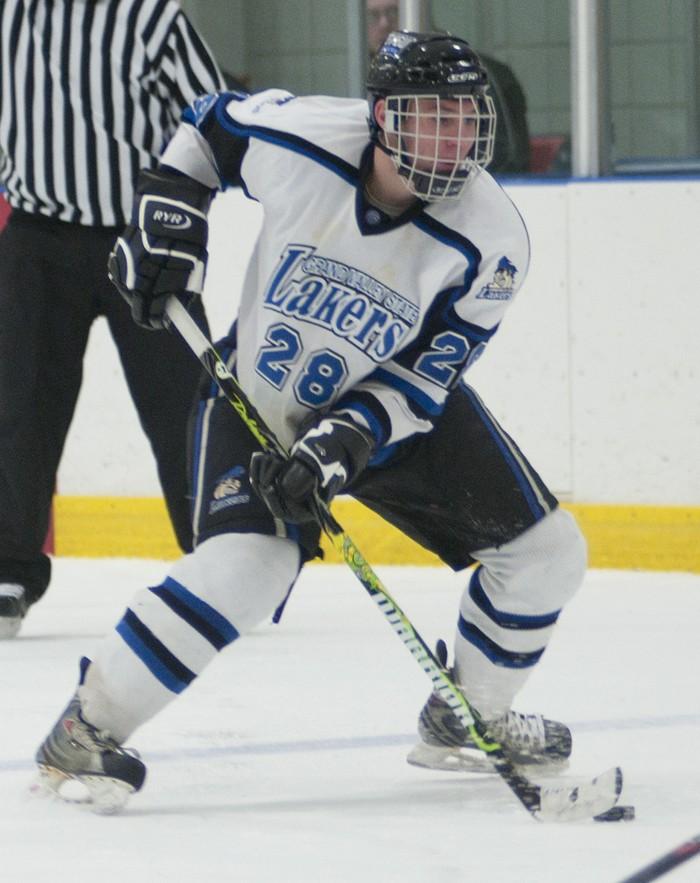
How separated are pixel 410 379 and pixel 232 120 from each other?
422 mm

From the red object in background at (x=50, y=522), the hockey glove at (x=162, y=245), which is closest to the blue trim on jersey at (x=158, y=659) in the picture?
the hockey glove at (x=162, y=245)

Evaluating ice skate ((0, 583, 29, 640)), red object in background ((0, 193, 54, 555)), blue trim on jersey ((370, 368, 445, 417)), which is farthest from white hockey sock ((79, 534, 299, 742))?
red object in background ((0, 193, 54, 555))

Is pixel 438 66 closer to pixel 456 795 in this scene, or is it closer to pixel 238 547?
pixel 238 547

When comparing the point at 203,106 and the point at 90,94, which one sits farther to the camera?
the point at 90,94

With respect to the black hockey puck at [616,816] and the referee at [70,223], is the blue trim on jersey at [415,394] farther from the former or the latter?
the referee at [70,223]

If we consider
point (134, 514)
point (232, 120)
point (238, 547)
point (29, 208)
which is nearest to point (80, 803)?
point (238, 547)

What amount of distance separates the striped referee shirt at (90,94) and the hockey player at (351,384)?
1.08 metres

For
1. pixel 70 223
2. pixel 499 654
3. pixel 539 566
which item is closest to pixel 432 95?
pixel 539 566

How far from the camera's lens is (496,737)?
2705mm

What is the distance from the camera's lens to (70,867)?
223 cm

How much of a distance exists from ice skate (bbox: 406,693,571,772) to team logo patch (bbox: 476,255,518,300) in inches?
22.2

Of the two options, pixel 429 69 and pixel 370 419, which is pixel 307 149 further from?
pixel 370 419

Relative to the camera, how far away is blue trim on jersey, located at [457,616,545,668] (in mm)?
2688

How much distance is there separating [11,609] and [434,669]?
1439 millimetres
